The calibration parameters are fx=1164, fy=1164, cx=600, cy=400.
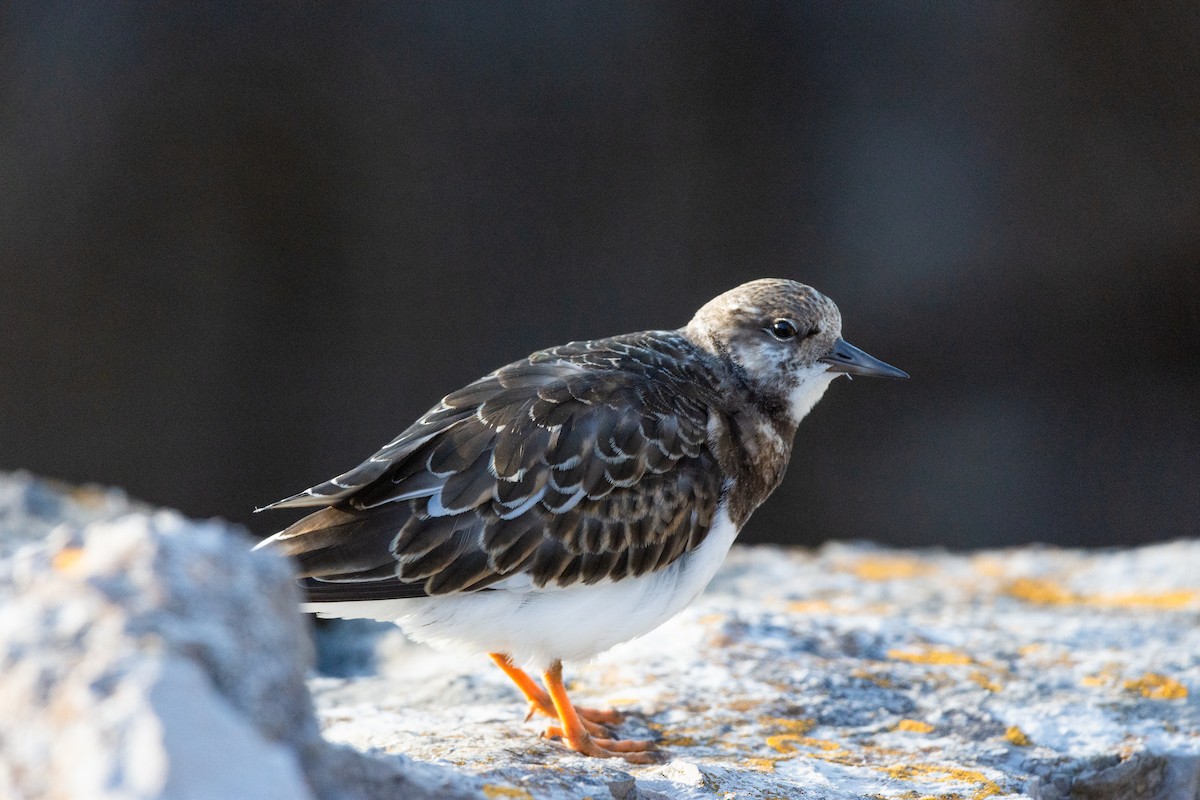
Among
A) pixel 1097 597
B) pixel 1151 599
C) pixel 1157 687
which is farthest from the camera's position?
pixel 1097 597

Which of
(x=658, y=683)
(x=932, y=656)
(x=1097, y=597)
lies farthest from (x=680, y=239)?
(x=658, y=683)

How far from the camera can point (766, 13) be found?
A: 949 cm

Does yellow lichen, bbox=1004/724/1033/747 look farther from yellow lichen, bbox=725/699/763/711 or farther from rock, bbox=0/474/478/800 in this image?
rock, bbox=0/474/478/800

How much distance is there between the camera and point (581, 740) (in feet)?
11.6

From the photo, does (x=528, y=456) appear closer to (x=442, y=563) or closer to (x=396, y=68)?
(x=442, y=563)

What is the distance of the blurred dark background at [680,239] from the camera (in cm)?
930

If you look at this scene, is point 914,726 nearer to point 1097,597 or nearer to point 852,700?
point 852,700

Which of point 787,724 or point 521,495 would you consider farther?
point 787,724

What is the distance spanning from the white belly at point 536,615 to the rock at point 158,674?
1461mm

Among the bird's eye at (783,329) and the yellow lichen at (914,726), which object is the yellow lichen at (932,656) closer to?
the yellow lichen at (914,726)

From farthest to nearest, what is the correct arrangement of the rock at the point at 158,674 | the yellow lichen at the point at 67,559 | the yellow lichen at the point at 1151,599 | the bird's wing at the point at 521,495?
the yellow lichen at the point at 1151,599 → the bird's wing at the point at 521,495 → the yellow lichen at the point at 67,559 → the rock at the point at 158,674

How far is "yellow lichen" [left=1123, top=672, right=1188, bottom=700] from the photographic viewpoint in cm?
401

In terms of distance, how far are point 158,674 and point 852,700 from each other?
2818 millimetres

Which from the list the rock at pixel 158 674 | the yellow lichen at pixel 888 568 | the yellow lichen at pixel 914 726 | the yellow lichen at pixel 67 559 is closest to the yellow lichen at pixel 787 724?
the yellow lichen at pixel 914 726
